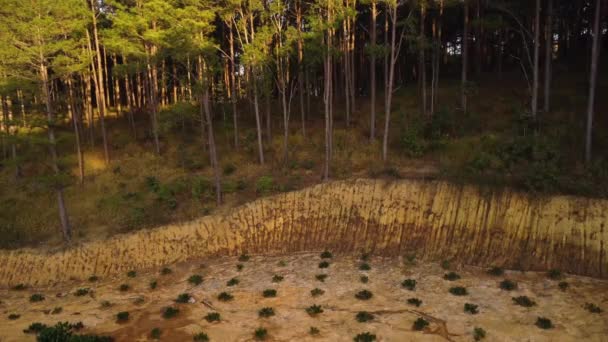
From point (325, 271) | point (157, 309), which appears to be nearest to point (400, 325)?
point (325, 271)

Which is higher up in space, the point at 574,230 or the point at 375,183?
the point at 375,183

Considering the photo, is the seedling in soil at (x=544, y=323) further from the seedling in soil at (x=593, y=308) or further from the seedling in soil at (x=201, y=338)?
the seedling in soil at (x=201, y=338)

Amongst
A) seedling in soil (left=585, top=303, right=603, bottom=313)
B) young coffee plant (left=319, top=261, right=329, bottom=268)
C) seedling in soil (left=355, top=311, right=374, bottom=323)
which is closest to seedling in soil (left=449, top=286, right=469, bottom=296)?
seedling in soil (left=355, top=311, right=374, bottom=323)

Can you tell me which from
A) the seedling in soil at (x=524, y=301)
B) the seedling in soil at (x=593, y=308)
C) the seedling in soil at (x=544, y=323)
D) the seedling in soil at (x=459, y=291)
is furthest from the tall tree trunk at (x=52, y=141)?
the seedling in soil at (x=593, y=308)

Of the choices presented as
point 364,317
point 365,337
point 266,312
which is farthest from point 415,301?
point 266,312

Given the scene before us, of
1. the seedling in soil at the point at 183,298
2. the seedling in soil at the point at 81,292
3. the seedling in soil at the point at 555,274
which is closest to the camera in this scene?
the seedling in soil at the point at 555,274

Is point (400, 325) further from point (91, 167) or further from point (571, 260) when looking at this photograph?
point (91, 167)

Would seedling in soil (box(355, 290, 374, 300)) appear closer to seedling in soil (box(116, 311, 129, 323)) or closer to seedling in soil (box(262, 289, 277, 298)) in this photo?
seedling in soil (box(262, 289, 277, 298))
